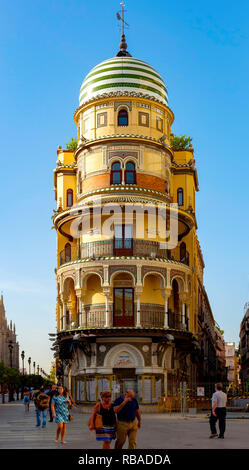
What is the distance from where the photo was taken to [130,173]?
45.5 metres

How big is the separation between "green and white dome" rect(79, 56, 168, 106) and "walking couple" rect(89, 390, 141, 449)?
111ft

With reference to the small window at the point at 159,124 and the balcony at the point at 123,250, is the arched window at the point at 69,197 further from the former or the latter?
the small window at the point at 159,124

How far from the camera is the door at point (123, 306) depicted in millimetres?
42219

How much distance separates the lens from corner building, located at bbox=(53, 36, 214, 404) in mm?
41844

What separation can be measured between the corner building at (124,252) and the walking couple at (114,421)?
25.6 meters

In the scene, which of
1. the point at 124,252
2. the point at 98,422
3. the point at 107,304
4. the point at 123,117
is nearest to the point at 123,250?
the point at 124,252

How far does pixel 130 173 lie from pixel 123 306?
9.07 metres

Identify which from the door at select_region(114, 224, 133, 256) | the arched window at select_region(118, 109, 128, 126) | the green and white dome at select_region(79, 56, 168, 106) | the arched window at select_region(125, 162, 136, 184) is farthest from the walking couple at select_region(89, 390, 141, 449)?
the green and white dome at select_region(79, 56, 168, 106)

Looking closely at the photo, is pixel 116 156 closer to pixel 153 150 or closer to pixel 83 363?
pixel 153 150

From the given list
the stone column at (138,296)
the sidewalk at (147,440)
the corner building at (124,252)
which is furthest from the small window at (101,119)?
the sidewalk at (147,440)

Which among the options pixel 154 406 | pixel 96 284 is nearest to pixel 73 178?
pixel 96 284
